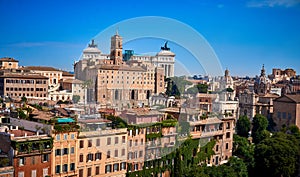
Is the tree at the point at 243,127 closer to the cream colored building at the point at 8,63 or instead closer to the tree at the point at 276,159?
the tree at the point at 276,159

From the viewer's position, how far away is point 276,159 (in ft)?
28.6

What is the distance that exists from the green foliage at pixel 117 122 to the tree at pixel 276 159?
4.45 m

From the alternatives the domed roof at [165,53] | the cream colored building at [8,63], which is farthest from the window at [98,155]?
the cream colored building at [8,63]

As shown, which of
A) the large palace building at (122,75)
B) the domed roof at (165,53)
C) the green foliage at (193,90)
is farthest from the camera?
the green foliage at (193,90)

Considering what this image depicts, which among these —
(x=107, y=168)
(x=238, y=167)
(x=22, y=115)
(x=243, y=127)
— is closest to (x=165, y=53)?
(x=107, y=168)

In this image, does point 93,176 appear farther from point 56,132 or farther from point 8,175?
point 8,175

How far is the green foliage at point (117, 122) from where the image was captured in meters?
5.34

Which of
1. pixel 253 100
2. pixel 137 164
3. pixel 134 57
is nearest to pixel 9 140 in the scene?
pixel 137 164

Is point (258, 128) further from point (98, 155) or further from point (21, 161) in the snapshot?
point (21, 161)

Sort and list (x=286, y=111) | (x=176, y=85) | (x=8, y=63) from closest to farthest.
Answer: (x=176, y=85), (x=286, y=111), (x=8, y=63)

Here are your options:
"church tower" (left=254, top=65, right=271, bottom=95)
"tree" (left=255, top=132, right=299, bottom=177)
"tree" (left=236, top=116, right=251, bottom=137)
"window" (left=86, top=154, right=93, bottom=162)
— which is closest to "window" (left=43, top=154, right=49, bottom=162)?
"window" (left=86, top=154, right=93, bottom=162)

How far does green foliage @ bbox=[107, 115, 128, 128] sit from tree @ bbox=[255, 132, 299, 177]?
4.45 meters

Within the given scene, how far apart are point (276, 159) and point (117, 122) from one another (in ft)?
15.5

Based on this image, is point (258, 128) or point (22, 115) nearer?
point (22, 115)
